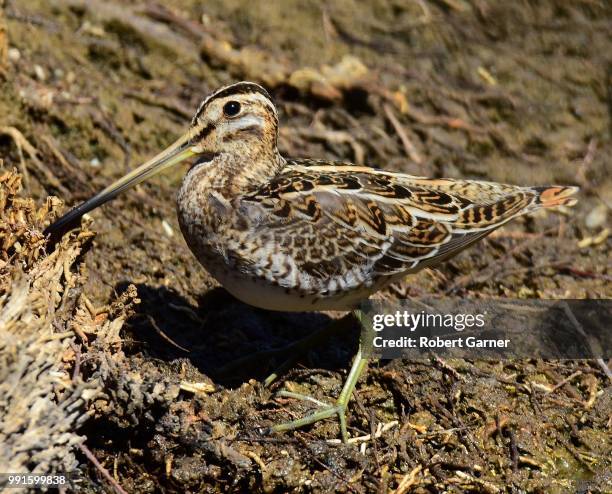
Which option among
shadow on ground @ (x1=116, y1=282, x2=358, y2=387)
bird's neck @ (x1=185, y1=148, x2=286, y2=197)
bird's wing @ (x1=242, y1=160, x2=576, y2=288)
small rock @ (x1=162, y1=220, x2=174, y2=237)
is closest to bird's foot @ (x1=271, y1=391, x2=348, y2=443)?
shadow on ground @ (x1=116, y1=282, x2=358, y2=387)

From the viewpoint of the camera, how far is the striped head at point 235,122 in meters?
4.63

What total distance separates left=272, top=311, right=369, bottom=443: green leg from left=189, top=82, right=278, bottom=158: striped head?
1.00 meters

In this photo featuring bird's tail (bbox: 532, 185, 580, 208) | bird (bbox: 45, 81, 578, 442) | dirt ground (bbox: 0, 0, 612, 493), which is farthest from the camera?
bird's tail (bbox: 532, 185, 580, 208)

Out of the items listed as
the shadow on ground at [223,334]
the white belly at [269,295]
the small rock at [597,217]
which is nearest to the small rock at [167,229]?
the shadow on ground at [223,334]

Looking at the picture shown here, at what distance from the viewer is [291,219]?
14.8ft

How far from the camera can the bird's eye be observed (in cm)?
464

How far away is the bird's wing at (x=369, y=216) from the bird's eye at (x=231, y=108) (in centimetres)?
38

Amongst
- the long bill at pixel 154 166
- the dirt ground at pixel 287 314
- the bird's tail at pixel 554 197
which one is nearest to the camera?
the dirt ground at pixel 287 314

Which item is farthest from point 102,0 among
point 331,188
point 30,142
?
point 331,188

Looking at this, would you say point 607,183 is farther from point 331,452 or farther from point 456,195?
point 331,452

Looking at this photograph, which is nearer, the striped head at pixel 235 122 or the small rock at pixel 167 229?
the striped head at pixel 235 122

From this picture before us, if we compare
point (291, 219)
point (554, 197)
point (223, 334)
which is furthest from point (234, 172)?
point (554, 197)

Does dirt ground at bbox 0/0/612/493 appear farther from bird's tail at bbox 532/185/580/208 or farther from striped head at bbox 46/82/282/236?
bird's tail at bbox 532/185/580/208

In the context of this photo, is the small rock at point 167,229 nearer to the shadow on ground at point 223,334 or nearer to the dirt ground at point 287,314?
the dirt ground at point 287,314
